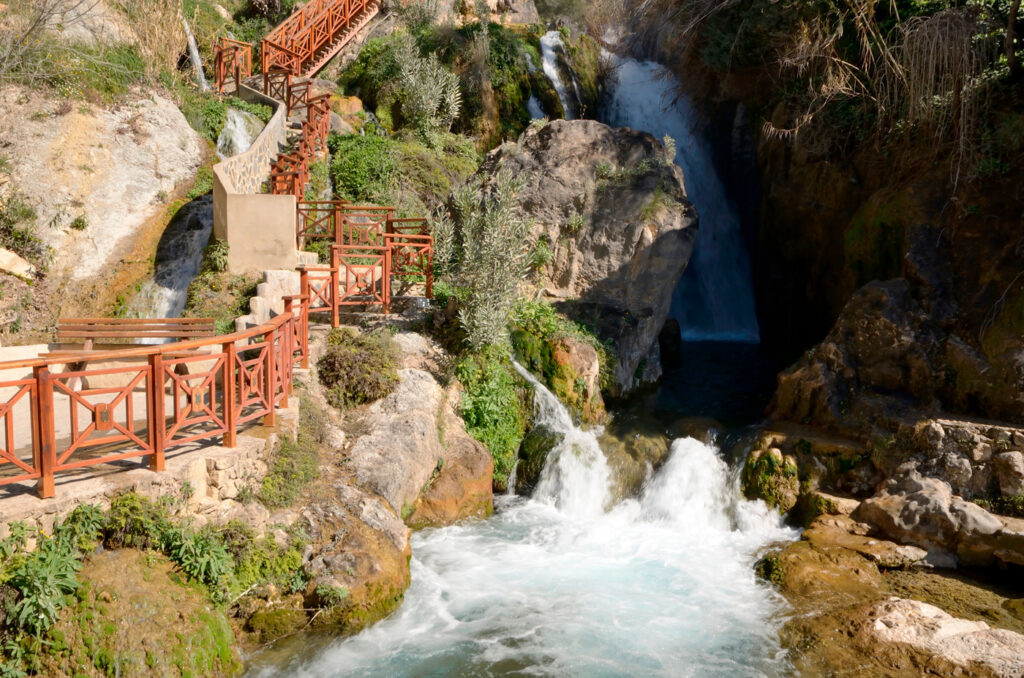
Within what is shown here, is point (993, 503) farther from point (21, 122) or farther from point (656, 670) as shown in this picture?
point (21, 122)

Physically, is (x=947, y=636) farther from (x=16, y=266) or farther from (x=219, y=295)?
(x=16, y=266)

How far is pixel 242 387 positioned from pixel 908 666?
6956mm

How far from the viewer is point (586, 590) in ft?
26.1

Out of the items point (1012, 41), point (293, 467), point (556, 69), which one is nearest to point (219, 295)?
point (293, 467)

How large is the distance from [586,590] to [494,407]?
12.3ft

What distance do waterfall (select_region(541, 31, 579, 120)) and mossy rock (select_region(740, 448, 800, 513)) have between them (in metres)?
Result: 15.7

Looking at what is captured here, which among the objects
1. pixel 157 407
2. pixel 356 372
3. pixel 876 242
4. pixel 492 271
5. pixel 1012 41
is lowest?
pixel 356 372

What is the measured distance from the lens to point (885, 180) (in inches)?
516

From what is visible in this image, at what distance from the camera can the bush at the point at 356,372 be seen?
9.67 meters

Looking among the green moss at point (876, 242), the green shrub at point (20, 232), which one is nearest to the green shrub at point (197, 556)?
the green shrub at point (20, 232)

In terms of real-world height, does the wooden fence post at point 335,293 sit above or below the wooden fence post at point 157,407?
above

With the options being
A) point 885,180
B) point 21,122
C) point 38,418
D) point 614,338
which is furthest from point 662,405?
point 21,122

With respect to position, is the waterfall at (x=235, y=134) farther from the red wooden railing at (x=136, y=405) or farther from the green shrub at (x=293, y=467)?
the green shrub at (x=293, y=467)

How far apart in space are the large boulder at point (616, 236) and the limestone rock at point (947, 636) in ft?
23.2
